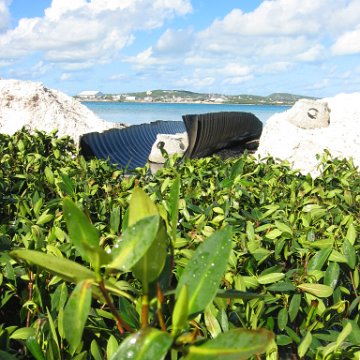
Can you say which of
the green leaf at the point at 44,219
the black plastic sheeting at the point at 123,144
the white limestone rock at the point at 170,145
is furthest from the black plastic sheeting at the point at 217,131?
the green leaf at the point at 44,219

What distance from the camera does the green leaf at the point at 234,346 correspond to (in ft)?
2.72

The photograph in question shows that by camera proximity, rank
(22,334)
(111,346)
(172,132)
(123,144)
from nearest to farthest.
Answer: (111,346) → (22,334) → (123,144) → (172,132)

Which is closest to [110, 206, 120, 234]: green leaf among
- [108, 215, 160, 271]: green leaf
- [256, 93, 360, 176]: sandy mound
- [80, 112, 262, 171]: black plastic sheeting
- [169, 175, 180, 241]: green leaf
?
[169, 175, 180, 241]: green leaf

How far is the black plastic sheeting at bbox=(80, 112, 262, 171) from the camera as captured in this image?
876 centimetres

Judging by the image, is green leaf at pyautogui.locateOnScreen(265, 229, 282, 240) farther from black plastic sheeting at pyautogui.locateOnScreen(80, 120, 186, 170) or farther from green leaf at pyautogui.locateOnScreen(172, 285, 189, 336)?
black plastic sheeting at pyautogui.locateOnScreen(80, 120, 186, 170)

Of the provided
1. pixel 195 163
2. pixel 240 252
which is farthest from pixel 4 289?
pixel 195 163

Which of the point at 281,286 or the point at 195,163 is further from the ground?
the point at 195,163

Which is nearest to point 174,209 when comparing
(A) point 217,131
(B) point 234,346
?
(B) point 234,346

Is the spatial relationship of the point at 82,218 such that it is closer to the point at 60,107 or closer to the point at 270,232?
the point at 270,232

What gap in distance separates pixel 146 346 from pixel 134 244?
18 cm

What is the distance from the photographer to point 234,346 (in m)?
0.84

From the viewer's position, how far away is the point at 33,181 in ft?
9.95

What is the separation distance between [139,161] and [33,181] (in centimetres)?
742

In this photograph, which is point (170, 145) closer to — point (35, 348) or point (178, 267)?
point (178, 267)
